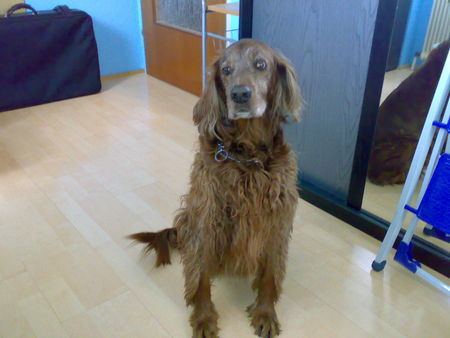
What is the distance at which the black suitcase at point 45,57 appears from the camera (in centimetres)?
326

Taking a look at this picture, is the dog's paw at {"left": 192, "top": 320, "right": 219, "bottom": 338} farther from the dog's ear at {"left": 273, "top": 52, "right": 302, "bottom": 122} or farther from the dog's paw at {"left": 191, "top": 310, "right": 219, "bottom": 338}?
the dog's ear at {"left": 273, "top": 52, "right": 302, "bottom": 122}

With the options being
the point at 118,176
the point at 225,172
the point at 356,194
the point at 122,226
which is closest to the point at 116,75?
the point at 118,176

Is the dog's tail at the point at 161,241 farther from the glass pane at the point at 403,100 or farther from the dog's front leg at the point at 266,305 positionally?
the glass pane at the point at 403,100

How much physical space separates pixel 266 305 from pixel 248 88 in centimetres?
79

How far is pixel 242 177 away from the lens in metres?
1.33

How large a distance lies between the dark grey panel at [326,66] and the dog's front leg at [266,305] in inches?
31.9

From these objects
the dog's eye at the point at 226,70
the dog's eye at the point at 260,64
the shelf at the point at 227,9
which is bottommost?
the shelf at the point at 227,9

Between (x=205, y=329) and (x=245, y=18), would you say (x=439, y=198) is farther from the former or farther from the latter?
(x=245, y=18)

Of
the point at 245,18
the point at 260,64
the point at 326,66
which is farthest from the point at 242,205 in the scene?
the point at 245,18

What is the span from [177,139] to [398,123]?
145 centimetres

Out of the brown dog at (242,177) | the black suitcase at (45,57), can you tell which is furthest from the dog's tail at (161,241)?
the black suitcase at (45,57)

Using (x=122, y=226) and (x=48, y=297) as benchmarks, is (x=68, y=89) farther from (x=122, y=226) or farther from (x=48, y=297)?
(x=48, y=297)

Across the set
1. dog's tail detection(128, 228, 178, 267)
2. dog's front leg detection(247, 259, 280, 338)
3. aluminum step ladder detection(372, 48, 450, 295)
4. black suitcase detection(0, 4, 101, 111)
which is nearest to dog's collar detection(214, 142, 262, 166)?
dog's front leg detection(247, 259, 280, 338)

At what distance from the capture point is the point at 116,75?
4207mm
